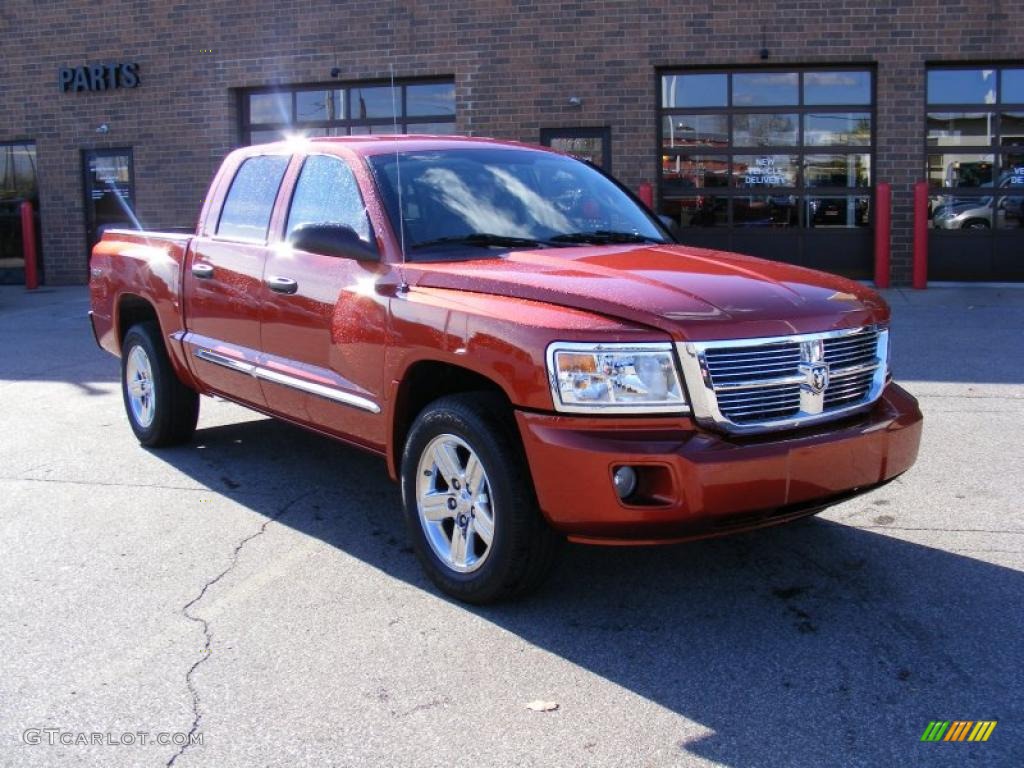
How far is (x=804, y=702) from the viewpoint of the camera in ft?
11.6

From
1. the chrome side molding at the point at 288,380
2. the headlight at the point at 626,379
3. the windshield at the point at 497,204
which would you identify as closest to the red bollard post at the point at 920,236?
the windshield at the point at 497,204

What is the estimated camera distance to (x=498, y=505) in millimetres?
4129

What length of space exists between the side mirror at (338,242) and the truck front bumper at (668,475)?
4.05 ft

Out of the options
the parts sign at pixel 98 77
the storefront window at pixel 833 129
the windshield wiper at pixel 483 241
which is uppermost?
the parts sign at pixel 98 77

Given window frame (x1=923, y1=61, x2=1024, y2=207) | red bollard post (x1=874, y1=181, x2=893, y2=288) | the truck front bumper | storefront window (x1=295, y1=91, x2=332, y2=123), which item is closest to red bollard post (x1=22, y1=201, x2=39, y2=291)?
storefront window (x1=295, y1=91, x2=332, y2=123)

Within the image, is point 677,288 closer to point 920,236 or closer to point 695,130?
point 920,236

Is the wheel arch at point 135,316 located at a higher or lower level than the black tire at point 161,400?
higher

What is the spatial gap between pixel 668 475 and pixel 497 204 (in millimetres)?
1904

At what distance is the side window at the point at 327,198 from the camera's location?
16.8 ft

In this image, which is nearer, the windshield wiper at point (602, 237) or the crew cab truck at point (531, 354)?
the crew cab truck at point (531, 354)

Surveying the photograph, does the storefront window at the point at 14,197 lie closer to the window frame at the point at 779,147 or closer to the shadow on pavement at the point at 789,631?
the window frame at the point at 779,147

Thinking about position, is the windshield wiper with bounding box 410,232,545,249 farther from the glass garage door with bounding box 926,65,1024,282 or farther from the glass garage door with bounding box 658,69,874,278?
the glass garage door with bounding box 926,65,1024,282

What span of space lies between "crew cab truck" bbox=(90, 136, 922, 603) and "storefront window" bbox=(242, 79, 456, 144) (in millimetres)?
11832

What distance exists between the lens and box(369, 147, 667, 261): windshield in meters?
4.95
